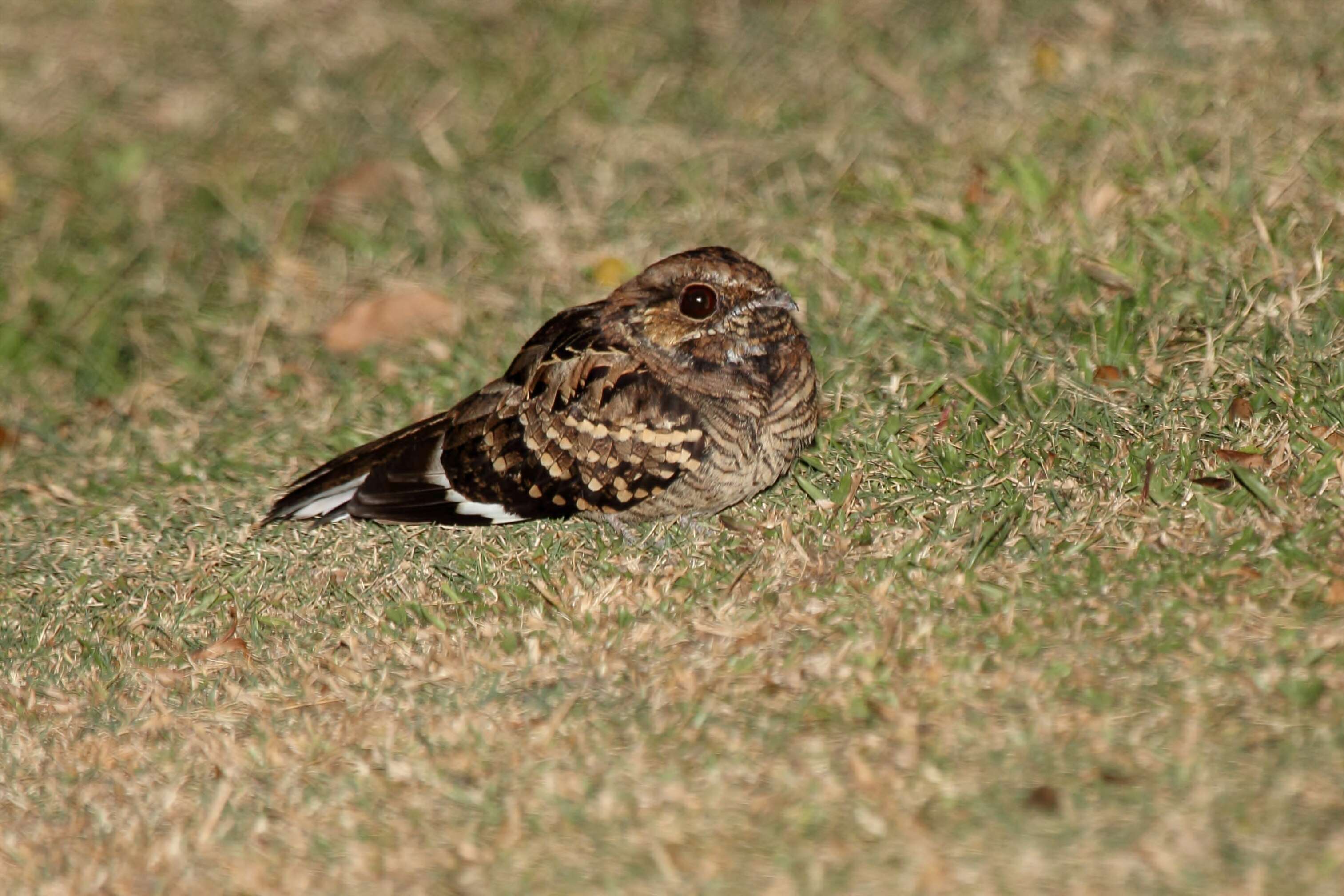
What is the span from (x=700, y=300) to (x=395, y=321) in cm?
187

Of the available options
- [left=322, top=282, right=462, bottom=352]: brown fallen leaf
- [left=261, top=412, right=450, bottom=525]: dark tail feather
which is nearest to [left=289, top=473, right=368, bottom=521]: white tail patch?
[left=261, top=412, right=450, bottom=525]: dark tail feather

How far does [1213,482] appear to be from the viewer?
3.58 metres

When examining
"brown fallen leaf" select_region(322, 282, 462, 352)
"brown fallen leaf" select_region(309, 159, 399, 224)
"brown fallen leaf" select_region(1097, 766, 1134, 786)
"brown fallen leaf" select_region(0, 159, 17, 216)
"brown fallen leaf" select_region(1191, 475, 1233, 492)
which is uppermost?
"brown fallen leaf" select_region(0, 159, 17, 216)

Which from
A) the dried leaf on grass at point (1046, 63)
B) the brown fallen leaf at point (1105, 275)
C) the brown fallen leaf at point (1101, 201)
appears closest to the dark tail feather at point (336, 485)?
the brown fallen leaf at point (1105, 275)

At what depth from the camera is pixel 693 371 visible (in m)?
3.81

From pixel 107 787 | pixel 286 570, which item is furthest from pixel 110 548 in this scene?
pixel 107 787

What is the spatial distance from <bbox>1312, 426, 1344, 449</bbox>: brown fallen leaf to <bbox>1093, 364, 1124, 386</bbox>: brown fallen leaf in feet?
1.78

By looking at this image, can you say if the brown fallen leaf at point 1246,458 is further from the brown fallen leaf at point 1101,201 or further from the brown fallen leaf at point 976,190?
the brown fallen leaf at point 976,190

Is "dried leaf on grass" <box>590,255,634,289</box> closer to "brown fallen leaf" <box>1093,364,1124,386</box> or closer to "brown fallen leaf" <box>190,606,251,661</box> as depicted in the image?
"brown fallen leaf" <box>1093,364,1124,386</box>

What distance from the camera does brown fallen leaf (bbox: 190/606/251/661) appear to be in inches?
145

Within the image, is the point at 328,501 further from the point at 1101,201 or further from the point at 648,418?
the point at 1101,201

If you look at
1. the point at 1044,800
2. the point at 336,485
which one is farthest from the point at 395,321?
the point at 1044,800

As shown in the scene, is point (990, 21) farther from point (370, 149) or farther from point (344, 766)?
point (344, 766)

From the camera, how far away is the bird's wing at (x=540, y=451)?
12.3 ft
